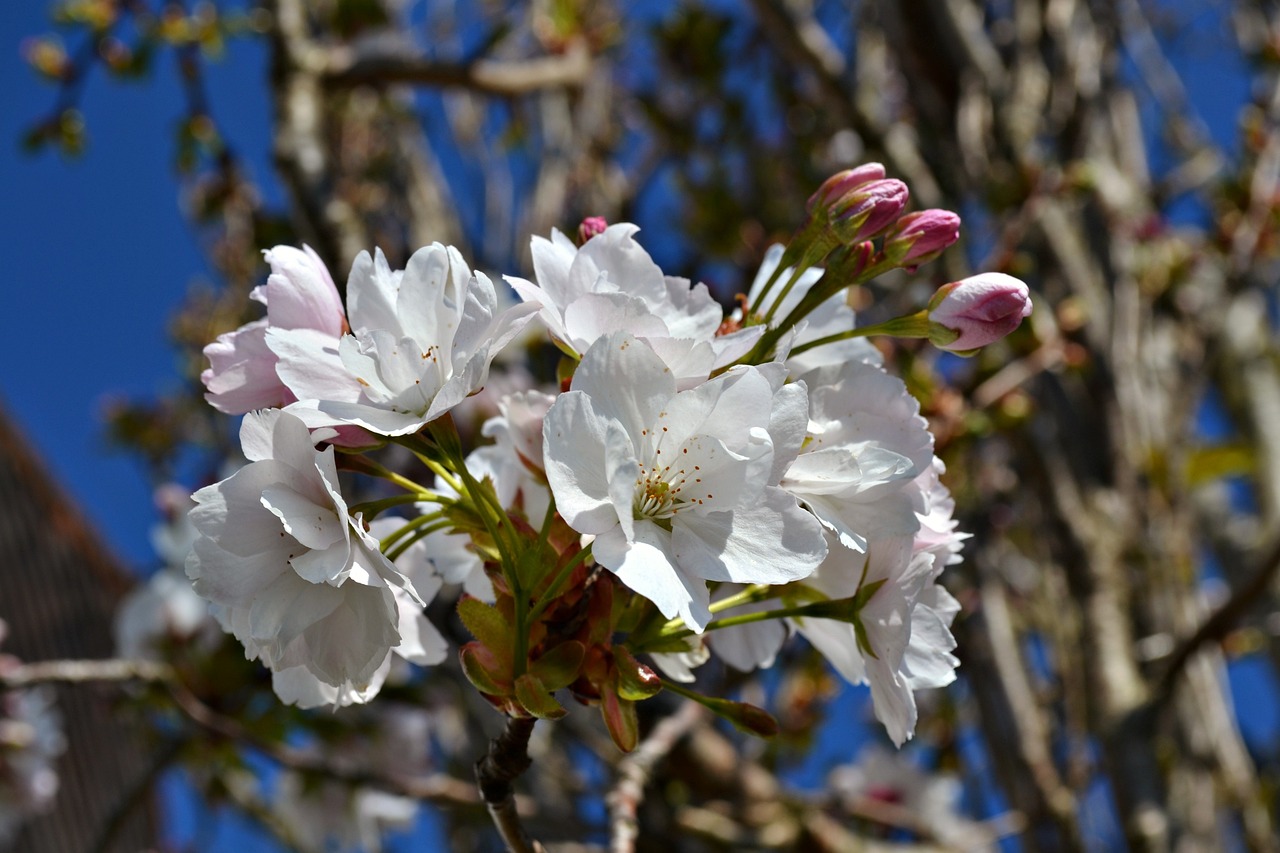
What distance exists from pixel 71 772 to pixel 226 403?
157 inches

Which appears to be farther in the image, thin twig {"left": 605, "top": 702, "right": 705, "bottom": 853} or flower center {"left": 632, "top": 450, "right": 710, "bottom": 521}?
thin twig {"left": 605, "top": 702, "right": 705, "bottom": 853}

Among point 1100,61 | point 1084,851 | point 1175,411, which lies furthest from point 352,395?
point 1100,61

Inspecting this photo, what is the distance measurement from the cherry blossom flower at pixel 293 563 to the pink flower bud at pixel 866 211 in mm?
433

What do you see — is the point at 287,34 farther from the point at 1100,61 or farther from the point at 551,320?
the point at 1100,61

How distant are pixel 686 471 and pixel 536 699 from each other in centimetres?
19

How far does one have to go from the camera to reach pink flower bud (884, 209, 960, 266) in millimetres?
803

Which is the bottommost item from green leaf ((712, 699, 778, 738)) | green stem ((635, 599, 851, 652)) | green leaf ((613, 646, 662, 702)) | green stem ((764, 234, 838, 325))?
green leaf ((712, 699, 778, 738))

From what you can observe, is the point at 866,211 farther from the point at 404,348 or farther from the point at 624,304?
the point at 404,348

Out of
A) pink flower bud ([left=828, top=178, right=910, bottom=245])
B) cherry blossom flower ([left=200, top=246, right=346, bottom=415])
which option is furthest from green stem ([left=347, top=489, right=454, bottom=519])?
pink flower bud ([left=828, top=178, right=910, bottom=245])

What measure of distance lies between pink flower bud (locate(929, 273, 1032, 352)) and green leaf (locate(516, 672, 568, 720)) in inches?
16.4

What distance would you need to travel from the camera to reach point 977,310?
2.56 feet

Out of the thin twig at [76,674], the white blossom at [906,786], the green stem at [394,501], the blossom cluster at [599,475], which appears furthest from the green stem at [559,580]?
the white blossom at [906,786]

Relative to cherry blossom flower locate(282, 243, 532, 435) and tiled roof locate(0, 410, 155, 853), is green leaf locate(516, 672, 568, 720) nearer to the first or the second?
cherry blossom flower locate(282, 243, 532, 435)

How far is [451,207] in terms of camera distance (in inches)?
162
